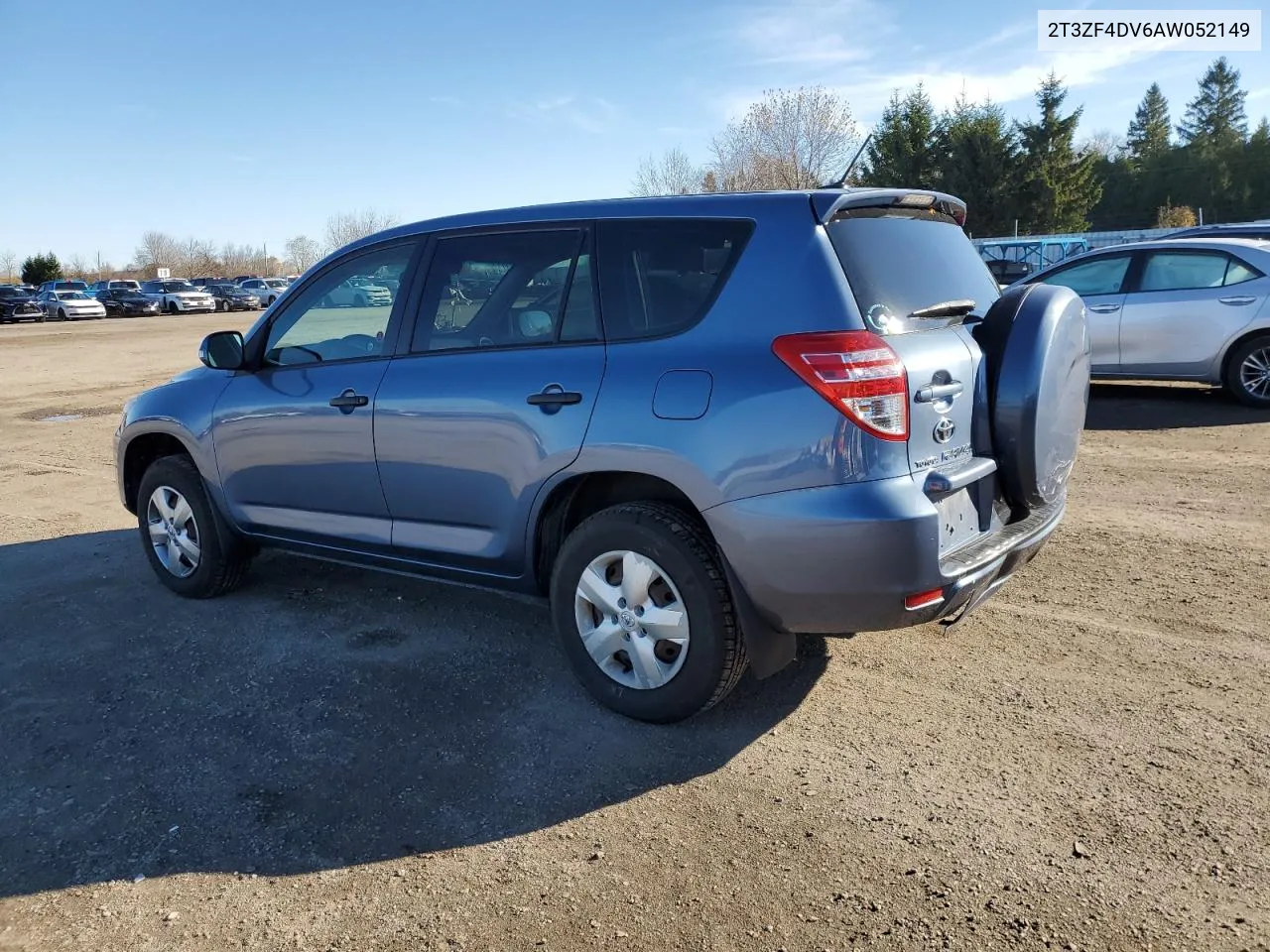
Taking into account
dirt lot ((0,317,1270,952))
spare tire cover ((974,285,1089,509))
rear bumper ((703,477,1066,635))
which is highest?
spare tire cover ((974,285,1089,509))

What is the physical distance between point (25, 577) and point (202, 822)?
3504 millimetres

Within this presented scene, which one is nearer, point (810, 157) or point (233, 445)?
point (233, 445)

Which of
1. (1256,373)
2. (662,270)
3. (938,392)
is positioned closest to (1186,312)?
(1256,373)

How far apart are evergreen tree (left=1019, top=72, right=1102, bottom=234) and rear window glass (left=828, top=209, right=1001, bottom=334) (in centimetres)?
4787

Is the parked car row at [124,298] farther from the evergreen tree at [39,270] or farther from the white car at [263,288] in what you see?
the evergreen tree at [39,270]

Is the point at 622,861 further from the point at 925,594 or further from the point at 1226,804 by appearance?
the point at 1226,804

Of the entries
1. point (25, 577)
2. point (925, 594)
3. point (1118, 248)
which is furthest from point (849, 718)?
point (1118, 248)

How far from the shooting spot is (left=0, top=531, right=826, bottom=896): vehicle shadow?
3.07 m

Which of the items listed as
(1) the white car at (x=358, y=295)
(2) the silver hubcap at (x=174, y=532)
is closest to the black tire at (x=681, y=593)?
(1) the white car at (x=358, y=295)

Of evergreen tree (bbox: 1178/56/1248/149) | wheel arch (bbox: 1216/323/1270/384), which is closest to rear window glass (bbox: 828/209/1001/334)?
wheel arch (bbox: 1216/323/1270/384)

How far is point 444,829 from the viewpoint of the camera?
3.07m

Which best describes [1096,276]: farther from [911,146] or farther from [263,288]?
[263,288]

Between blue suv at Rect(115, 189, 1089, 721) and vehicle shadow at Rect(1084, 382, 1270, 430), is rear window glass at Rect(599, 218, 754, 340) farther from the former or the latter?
vehicle shadow at Rect(1084, 382, 1270, 430)

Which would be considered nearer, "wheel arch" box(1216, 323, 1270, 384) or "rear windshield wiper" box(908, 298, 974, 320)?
"rear windshield wiper" box(908, 298, 974, 320)
